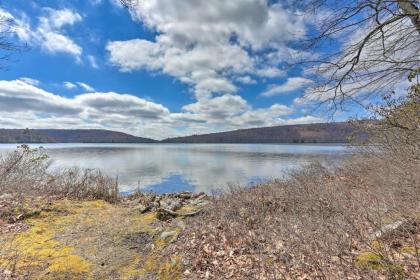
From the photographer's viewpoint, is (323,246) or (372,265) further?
(323,246)

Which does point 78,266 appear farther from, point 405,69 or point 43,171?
point 43,171

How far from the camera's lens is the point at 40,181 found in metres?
12.3

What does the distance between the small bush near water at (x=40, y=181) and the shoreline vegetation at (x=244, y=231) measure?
9cm

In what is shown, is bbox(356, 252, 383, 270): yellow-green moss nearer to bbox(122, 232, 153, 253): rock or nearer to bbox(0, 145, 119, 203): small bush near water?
bbox(122, 232, 153, 253): rock

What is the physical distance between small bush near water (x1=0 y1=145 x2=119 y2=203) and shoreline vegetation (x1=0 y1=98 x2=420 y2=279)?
0.30ft

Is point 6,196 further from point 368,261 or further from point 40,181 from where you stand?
point 368,261

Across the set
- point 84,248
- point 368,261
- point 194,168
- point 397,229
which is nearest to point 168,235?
point 84,248

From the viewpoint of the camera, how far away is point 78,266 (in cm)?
570

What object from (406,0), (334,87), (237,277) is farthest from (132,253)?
(406,0)

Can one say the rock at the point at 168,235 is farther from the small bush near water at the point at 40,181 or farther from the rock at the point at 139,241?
the small bush near water at the point at 40,181

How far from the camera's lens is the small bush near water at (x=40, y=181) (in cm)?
1077

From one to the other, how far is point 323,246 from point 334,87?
3326 mm

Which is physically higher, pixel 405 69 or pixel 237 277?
pixel 405 69

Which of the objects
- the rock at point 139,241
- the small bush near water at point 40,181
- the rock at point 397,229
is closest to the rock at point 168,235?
the rock at point 139,241
